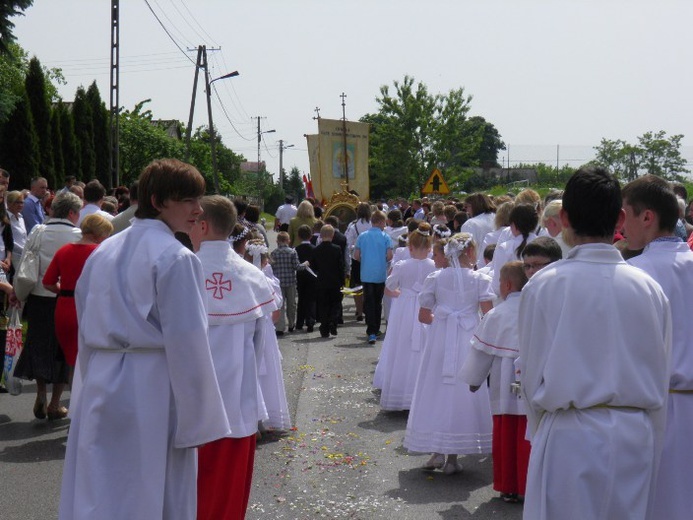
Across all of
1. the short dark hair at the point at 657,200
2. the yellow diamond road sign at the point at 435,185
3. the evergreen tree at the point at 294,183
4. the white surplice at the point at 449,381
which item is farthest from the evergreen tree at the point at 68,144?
the evergreen tree at the point at 294,183

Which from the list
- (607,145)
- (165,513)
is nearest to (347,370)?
(165,513)

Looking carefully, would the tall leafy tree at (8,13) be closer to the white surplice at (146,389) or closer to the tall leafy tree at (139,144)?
the white surplice at (146,389)

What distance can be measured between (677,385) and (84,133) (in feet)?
129

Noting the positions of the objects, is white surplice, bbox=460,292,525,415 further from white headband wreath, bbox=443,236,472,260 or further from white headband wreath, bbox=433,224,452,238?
white headband wreath, bbox=433,224,452,238

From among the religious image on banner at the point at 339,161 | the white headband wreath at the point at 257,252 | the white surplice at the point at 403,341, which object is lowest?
the white surplice at the point at 403,341

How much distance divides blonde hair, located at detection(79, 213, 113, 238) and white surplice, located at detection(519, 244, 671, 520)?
5.91 metres

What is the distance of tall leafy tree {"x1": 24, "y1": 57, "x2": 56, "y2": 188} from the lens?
35656 mm

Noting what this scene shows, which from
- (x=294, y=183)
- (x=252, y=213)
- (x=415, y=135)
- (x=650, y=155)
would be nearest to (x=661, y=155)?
(x=650, y=155)

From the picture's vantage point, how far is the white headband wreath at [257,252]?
13.5 m

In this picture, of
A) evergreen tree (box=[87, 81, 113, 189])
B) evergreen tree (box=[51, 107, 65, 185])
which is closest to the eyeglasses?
evergreen tree (box=[51, 107, 65, 185])

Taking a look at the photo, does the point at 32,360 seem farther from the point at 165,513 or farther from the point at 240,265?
the point at 165,513

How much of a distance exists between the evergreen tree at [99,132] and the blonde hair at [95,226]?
115 ft

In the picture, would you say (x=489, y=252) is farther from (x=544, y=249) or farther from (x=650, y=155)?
(x=650, y=155)

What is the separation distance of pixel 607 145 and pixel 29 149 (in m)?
33.6
